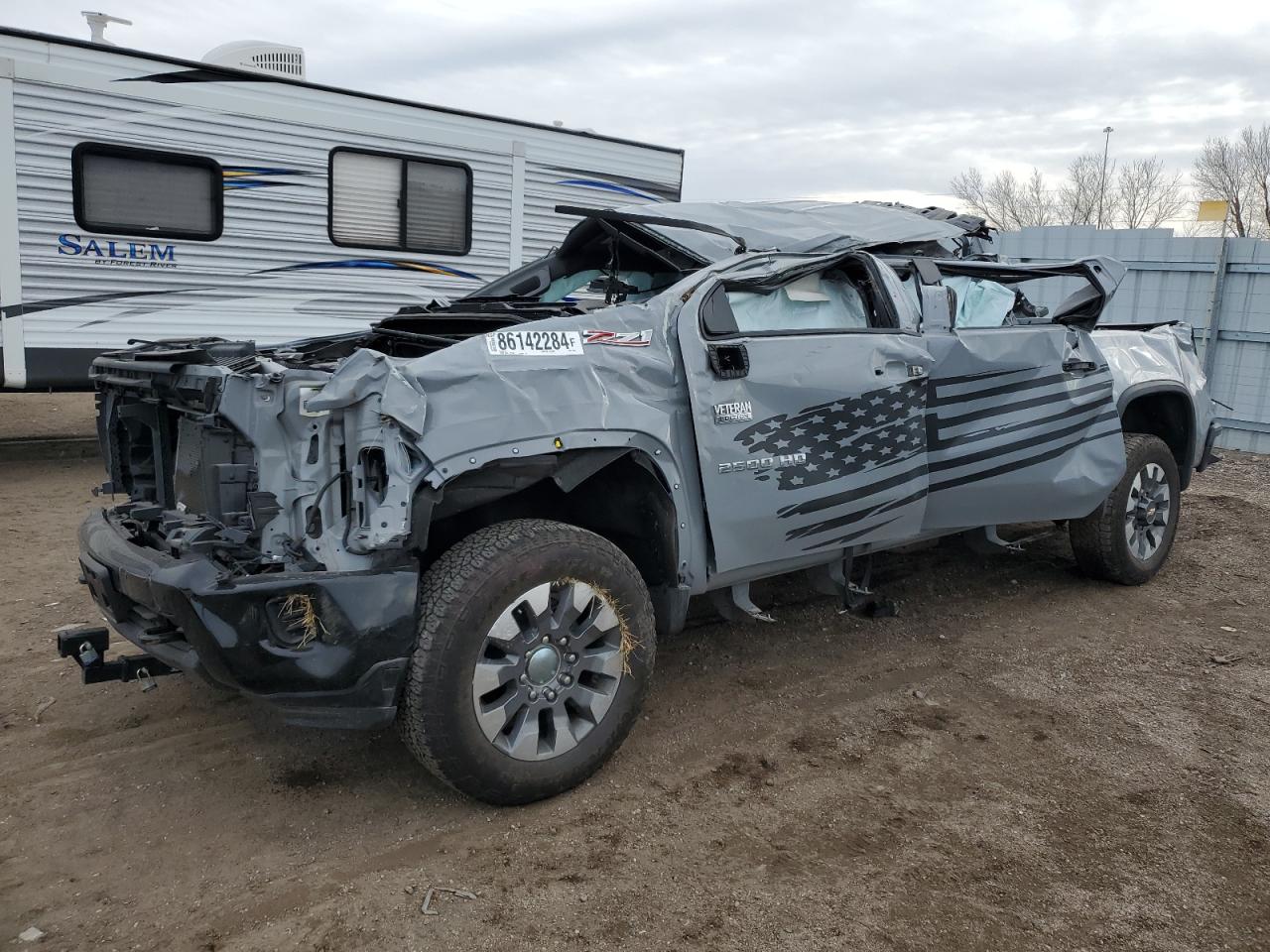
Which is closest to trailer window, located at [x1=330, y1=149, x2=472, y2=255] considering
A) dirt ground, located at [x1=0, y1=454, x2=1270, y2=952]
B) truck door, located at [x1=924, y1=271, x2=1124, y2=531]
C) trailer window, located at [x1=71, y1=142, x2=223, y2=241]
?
trailer window, located at [x1=71, y1=142, x2=223, y2=241]

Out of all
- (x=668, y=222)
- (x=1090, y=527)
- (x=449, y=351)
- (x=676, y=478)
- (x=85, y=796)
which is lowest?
(x=85, y=796)

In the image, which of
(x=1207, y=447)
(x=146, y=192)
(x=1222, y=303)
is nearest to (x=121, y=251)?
(x=146, y=192)

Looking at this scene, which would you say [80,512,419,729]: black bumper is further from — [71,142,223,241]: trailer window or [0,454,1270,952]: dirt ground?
[71,142,223,241]: trailer window

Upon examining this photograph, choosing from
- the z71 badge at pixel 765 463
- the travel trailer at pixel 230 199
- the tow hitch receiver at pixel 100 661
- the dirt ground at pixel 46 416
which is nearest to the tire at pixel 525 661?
the z71 badge at pixel 765 463

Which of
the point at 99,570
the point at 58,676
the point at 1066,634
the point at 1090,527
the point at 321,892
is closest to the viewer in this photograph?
the point at 321,892

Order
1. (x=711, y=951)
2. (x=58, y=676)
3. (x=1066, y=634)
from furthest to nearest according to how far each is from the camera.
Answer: (x=1066, y=634) → (x=58, y=676) → (x=711, y=951)

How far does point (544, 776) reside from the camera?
11.1 ft

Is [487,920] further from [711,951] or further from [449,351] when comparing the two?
[449,351]

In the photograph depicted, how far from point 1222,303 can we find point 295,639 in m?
11.0

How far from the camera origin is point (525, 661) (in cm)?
332

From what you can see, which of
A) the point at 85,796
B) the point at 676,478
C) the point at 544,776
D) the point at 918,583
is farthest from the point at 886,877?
the point at 918,583

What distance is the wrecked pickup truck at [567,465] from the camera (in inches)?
123

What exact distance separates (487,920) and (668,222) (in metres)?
3.07

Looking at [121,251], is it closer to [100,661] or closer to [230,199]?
[230,199]
